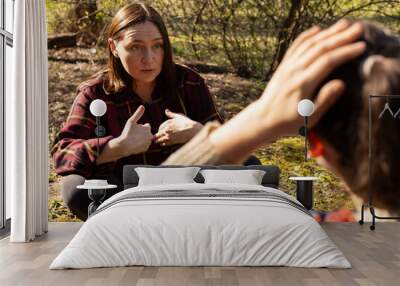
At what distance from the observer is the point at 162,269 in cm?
430

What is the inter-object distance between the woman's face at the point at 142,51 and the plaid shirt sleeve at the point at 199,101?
1.32 ft

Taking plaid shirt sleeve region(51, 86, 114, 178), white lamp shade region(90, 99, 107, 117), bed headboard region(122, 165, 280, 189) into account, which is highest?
white lamp shade region(90, 99, 107, 117)

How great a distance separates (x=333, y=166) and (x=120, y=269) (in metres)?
3.24

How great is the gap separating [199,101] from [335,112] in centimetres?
151

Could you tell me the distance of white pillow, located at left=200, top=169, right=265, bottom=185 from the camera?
6238 millimetres

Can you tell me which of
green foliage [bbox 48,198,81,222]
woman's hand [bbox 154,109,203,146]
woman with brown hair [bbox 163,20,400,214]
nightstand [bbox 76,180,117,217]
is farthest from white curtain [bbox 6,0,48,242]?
woman with brown hair [bbox 163,20,400,214]

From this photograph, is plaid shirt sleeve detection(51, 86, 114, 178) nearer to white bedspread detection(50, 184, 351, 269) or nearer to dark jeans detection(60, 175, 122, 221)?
dark jeans detection(60, 175, 122, 221)

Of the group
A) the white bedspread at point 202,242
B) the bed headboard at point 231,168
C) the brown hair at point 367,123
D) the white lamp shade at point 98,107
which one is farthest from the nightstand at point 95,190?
the brown hair at point 367,123

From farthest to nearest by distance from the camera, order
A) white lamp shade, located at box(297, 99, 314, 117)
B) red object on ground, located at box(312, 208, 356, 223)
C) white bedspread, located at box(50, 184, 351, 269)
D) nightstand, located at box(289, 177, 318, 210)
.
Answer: red object on ground, located at box(312, 208, 356, 223) → nightstand, located at box(289, 177, 318, 210) → white lamp shade, located at box(297, 99, 314, 117) → white bedspread, located at box(50, 184, 351, 269)

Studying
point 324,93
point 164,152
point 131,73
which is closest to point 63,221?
point 164,152

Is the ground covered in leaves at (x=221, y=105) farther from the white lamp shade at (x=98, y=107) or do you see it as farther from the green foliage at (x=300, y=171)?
the white lamp shade at (x=98, y=107)

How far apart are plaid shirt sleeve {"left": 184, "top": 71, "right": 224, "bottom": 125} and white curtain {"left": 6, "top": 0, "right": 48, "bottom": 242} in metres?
1.64

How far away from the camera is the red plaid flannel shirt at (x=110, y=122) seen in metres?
6.80

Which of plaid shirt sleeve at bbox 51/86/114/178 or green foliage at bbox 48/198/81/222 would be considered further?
green foliage at bbox 48/198/81/222
